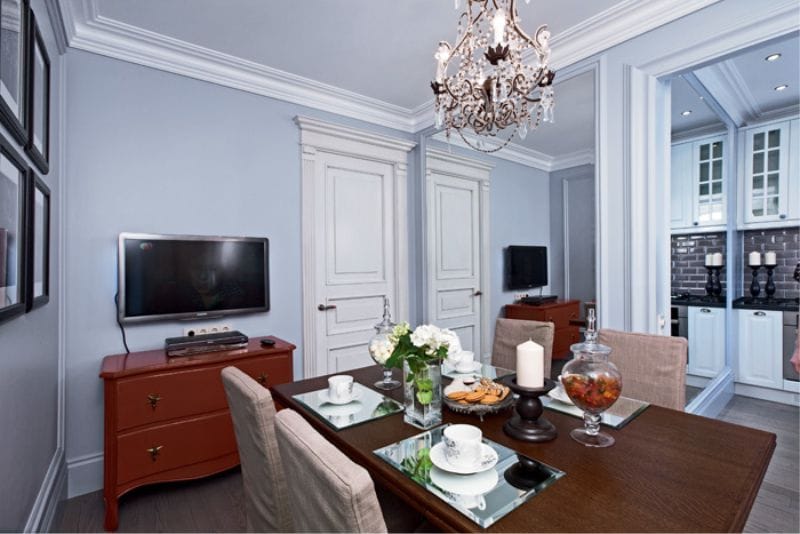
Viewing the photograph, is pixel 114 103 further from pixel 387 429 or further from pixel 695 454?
pixel 695 454

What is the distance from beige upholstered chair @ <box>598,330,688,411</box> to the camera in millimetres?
1586

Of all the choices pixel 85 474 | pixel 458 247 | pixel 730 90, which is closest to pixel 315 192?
pixel 458 247

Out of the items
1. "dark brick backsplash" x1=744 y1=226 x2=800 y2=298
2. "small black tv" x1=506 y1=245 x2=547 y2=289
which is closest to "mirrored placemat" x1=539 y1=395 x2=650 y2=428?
"small black tv" x1=506 y1=245 x2=547 y2=289

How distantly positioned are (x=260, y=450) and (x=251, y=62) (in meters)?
2.58

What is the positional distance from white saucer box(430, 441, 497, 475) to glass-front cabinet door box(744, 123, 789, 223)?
13.1 feet

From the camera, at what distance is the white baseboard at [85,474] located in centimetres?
219

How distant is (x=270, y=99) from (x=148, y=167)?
1.01 meters

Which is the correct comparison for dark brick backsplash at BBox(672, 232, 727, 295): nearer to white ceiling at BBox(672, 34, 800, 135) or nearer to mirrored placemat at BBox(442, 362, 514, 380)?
white ceiling at BBox(672, 34, 800, 135)

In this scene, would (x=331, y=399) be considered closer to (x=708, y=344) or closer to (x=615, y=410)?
(x=615, y=410)

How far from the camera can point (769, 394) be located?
3367mm

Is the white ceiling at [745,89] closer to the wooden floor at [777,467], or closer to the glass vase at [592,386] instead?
the glass vase at [592,386]

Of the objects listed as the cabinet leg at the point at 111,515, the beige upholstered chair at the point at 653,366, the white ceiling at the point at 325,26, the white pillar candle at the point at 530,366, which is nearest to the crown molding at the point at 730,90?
the white ceiling at the point at 325,26

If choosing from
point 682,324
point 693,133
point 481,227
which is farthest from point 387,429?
point 693,133

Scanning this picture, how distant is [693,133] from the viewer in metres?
3.61
